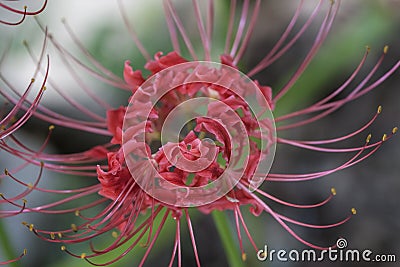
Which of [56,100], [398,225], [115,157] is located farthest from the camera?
[56,100]

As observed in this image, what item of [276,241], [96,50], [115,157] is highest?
[96,50]

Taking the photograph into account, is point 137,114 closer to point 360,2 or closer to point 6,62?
point 6,62

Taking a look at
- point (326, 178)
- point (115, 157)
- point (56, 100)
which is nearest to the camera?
point (115, 157)

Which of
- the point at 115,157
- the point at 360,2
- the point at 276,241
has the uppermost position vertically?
the point at 360,2

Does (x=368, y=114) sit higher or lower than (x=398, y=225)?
higher

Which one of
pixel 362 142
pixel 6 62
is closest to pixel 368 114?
pixel 362 142

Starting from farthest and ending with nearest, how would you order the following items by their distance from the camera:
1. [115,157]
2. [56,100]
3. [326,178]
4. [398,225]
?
[56,100]
[326,178]
[398,225]
[115,157]

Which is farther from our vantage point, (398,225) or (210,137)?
(398,225)

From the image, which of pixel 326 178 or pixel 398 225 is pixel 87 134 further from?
pixel 398 225

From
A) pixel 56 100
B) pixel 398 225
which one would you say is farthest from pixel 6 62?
pixel 398 225
